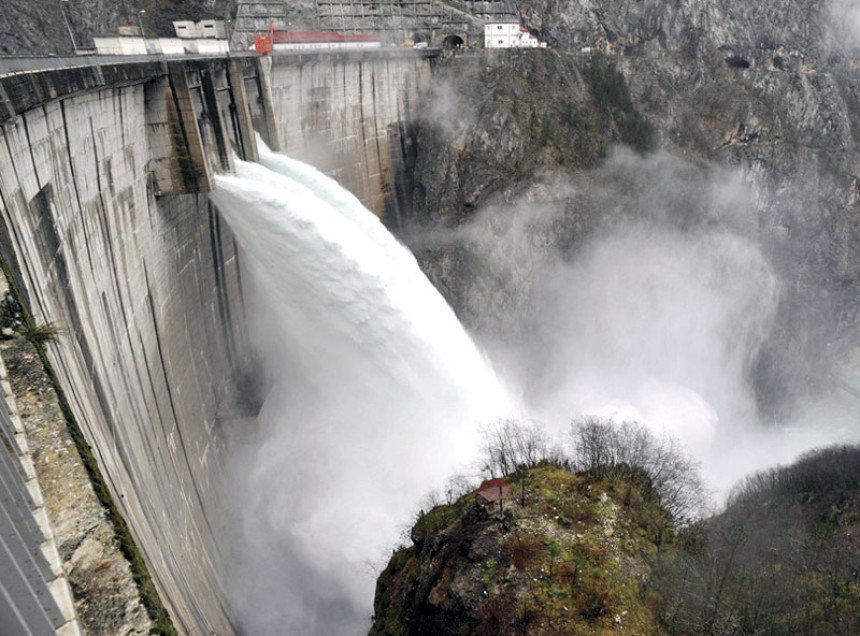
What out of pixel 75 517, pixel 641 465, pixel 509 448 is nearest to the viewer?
pixel 75 517

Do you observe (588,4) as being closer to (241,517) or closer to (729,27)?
(729,27)

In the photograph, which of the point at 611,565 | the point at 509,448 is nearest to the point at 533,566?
the point at 611,565

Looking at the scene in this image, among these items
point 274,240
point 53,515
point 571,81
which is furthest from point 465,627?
point 571,81

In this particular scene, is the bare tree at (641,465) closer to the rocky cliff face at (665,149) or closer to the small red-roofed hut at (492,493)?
the small red-roofed hut at (492,493)

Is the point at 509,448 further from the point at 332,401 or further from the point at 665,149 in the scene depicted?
the point at 665,149

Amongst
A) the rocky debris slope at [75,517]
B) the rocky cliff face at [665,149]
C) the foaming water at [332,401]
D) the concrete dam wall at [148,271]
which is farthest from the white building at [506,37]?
the rocky debris slope at [75,517]

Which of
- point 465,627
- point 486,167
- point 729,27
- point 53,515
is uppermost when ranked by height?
point 729,27

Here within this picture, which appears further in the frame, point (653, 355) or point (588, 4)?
point (588, 4)
